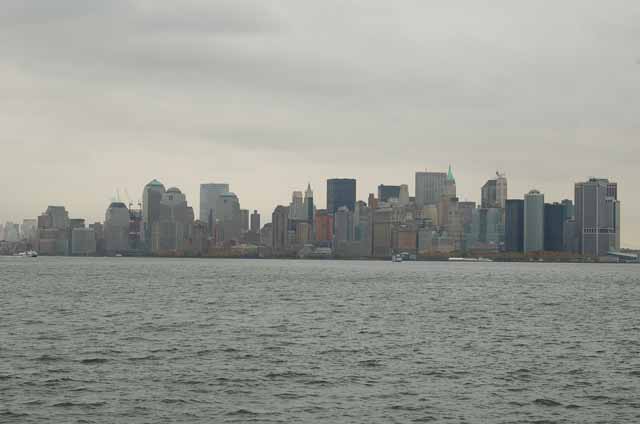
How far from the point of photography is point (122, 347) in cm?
6969

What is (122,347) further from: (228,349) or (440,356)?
(440,356)

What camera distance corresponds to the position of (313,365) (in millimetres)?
61938

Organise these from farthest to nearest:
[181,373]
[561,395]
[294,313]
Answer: [294,313], [181,373], [561,395]

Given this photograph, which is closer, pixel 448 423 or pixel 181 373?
pixel 448 423

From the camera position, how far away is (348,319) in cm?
9744

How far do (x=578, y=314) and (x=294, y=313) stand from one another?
3503 centimetres

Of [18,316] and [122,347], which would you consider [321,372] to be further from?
[18,316]

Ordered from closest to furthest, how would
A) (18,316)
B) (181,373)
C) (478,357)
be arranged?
(181,373) → (478,357) → (18,316)

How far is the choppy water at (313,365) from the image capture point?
4712 centimetres

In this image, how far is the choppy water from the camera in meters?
47.1

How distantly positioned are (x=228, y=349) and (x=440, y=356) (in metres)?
16.0

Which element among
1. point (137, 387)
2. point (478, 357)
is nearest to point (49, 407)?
point (137, 387)

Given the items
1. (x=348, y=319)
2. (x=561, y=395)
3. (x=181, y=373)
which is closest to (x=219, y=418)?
(x=181, y=373)

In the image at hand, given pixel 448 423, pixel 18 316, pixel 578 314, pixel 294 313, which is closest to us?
pixel 448 423
